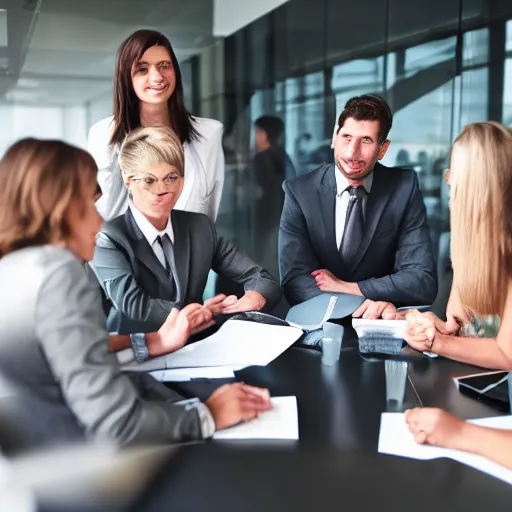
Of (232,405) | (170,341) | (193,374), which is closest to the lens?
(232,405)

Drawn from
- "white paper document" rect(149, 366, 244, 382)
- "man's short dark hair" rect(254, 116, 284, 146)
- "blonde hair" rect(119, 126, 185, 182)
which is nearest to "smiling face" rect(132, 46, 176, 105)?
"blonde hair" rect(119, 126, 185, 182)

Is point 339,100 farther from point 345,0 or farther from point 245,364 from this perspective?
point 245,364

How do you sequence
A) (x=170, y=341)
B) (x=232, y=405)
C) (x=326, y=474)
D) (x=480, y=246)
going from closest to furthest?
(x=326, y=474) < (x=232, y=405) < (x=170, y=341) < (x=480, y=246)

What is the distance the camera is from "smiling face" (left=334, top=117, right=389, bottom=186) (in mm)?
2502

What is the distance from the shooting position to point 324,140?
10.2 feet

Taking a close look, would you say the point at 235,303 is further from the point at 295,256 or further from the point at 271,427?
the point at 271,427

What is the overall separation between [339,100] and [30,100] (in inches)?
59.6

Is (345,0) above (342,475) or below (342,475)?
above

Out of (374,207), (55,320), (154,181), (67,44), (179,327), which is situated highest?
(67,44)

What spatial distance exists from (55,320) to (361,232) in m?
1.72

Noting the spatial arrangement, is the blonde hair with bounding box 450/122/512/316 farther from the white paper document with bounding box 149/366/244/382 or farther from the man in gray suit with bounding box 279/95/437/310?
the white paper document with bounding box 149/366/244/382

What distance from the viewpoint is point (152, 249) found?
85.1 inches

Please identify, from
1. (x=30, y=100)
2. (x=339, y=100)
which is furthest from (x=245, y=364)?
(x=339, y=100)

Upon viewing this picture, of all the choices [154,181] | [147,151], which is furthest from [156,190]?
[147,151]
